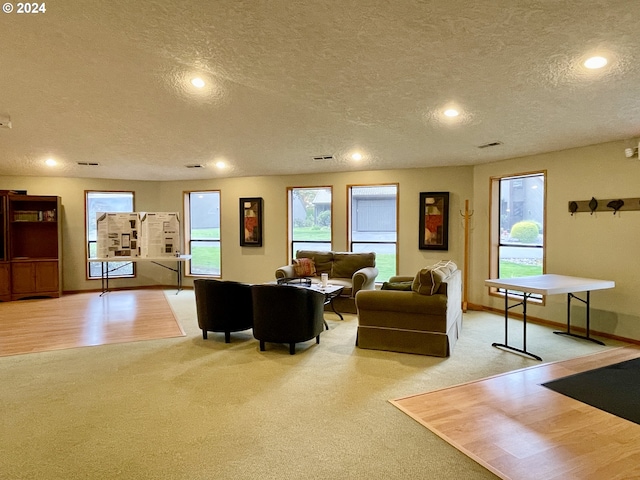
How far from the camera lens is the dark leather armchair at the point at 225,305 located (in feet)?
15.0

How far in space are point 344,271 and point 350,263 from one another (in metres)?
0.17

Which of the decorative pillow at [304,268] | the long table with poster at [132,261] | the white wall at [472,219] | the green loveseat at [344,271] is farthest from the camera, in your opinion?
the long table with poster at [132,261]

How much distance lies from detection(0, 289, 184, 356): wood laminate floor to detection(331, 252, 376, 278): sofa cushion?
8.73 feet

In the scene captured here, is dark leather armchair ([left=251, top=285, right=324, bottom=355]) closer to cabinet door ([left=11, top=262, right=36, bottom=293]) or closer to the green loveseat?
the green loveseat

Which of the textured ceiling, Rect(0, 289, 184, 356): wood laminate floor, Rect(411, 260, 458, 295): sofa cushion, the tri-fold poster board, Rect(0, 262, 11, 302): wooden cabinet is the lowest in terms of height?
Rect(0, 289, 184, 356): wood laminate floor

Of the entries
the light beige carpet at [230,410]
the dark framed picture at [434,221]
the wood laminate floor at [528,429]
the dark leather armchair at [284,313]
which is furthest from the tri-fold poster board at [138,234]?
the wood laminate floor at [528,429]

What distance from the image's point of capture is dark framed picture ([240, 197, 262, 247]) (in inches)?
320

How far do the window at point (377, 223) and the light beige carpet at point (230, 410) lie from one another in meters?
2.92

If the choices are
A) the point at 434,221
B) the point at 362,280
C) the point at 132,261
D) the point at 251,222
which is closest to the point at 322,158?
the point at 362,280

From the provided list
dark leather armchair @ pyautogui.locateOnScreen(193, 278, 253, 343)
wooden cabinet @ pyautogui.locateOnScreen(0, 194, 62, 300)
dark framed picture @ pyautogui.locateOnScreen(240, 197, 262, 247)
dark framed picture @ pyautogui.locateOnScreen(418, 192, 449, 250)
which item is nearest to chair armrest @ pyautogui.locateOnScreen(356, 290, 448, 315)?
dark leather armchair @ pyautogui.locateOnScreen(193, 278, 253, 343)

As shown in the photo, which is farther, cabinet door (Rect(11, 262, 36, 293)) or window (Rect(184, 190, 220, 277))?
window (Rect(184, 190, 220, 277))

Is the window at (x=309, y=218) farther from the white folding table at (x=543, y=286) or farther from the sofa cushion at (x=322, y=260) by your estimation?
the white folding table at (x=543, y=286)

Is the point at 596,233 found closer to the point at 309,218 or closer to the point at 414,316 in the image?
the point at 414,316

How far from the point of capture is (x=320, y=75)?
3.08 meters
